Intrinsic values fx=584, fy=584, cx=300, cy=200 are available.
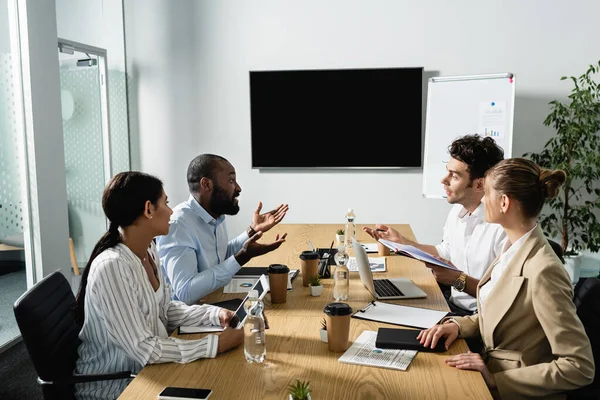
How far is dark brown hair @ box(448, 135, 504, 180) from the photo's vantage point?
9.23 ft

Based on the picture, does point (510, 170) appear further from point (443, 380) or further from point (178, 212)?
point (178, 212)

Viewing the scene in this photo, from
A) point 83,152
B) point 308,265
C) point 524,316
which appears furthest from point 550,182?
point 83,152

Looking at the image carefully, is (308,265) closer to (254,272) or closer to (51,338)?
(254,272)

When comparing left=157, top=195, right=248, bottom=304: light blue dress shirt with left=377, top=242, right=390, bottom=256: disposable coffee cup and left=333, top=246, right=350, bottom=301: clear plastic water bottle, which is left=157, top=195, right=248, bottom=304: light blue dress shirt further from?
left=377, top=242, right=390, bottom=256: disposable coffee cup

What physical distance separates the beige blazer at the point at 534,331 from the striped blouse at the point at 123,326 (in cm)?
87

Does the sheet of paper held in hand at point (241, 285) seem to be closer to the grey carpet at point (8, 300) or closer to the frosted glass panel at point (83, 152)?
the grey carpet at point (8, 300)

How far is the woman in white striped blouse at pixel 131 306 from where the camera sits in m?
1.74

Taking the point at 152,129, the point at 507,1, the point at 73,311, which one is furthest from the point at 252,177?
the point at 73,311

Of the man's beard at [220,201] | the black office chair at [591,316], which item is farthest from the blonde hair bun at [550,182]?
the man's beard at [220,201]

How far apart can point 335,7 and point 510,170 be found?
3907 millimetres

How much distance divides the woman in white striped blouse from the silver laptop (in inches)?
22.6

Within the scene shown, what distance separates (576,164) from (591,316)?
3.24m

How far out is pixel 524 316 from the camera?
5.76ft

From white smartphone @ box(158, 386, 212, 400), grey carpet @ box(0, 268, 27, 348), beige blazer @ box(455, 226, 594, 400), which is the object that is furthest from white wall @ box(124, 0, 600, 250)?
white smartphone @ box(158, 386, 212, 400)
